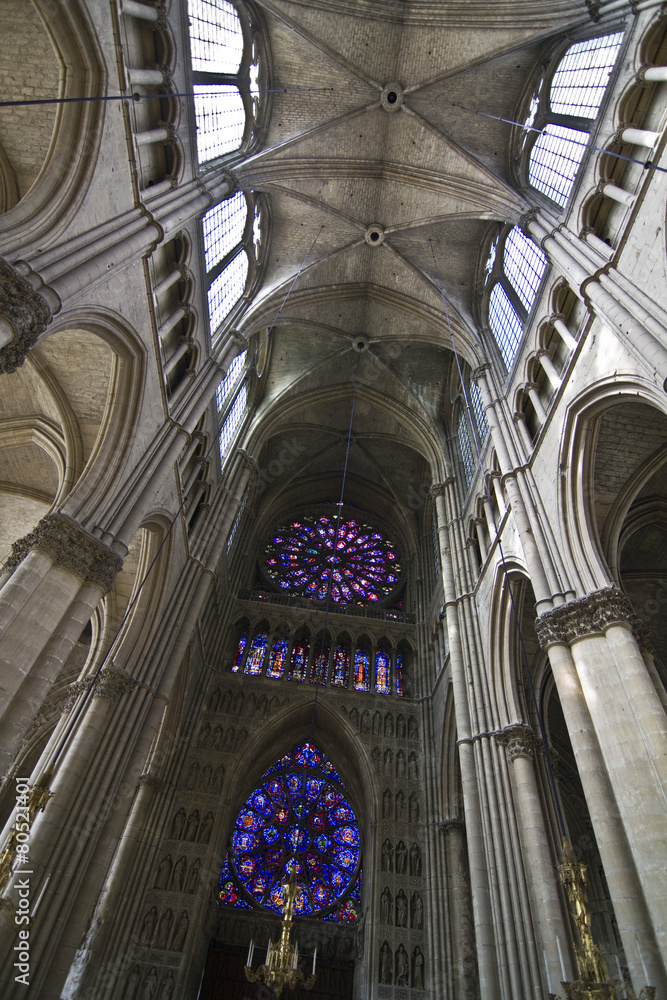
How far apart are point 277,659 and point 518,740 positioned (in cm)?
1000

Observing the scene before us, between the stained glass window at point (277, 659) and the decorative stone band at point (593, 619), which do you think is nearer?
the decorative stone band at point (593, 619)

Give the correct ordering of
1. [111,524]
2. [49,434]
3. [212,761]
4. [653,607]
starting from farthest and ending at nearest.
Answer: [212,761], [653,607], [49,434], [111,524]

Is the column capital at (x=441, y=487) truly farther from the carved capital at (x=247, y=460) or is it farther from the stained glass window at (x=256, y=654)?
the stained glass window at (x=256, y=654)

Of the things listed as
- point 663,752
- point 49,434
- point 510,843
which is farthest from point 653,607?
point 49,434

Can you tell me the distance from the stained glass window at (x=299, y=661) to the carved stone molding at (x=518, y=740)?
869 centimetres

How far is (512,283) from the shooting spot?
16.0 metres

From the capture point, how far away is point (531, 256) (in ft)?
48.6

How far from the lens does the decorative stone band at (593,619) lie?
28.6ft

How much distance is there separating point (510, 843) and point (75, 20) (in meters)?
14.3

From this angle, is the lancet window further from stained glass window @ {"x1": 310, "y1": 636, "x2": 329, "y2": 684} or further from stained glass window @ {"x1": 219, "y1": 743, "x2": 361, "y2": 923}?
stained glass window @ {"x1": 219, "y1": 743, "x2": 361, "y2": 923}

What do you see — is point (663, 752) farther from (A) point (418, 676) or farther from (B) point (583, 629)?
(A) point (418, 676)

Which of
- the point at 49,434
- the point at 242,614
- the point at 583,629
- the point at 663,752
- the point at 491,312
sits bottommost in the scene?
the point at 663,752

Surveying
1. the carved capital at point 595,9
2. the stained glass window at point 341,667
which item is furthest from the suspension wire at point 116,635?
the carved capital at point 595,9

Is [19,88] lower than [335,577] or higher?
lower
